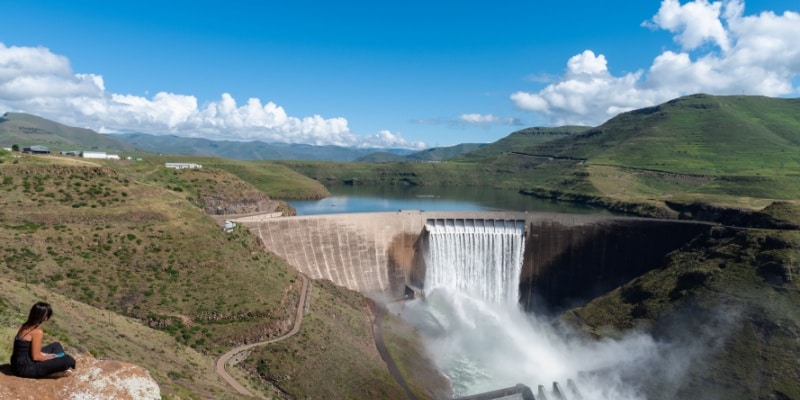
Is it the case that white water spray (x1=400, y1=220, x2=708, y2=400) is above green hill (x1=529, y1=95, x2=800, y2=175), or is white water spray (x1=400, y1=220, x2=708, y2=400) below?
below

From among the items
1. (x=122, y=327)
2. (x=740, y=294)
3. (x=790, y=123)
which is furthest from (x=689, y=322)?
(x=790, y=123)

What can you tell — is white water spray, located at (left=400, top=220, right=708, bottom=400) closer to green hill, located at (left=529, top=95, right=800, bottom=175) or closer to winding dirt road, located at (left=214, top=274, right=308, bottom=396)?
winding dirt road, located at (left=214, top=274, right=308, bottom=396)

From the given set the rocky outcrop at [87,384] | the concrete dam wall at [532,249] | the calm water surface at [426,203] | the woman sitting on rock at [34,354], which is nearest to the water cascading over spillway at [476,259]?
the concrete dam wall at [532,249]

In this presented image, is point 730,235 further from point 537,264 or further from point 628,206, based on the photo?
point 628,206

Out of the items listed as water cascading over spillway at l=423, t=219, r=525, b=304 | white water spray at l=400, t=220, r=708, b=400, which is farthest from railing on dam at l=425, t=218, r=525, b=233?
white water spray at l=400, t=220, r=708, b=400

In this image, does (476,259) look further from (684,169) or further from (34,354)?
(684,169)

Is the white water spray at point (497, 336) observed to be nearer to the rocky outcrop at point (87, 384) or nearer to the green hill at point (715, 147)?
the rocky outcrop at point (87, 384)
